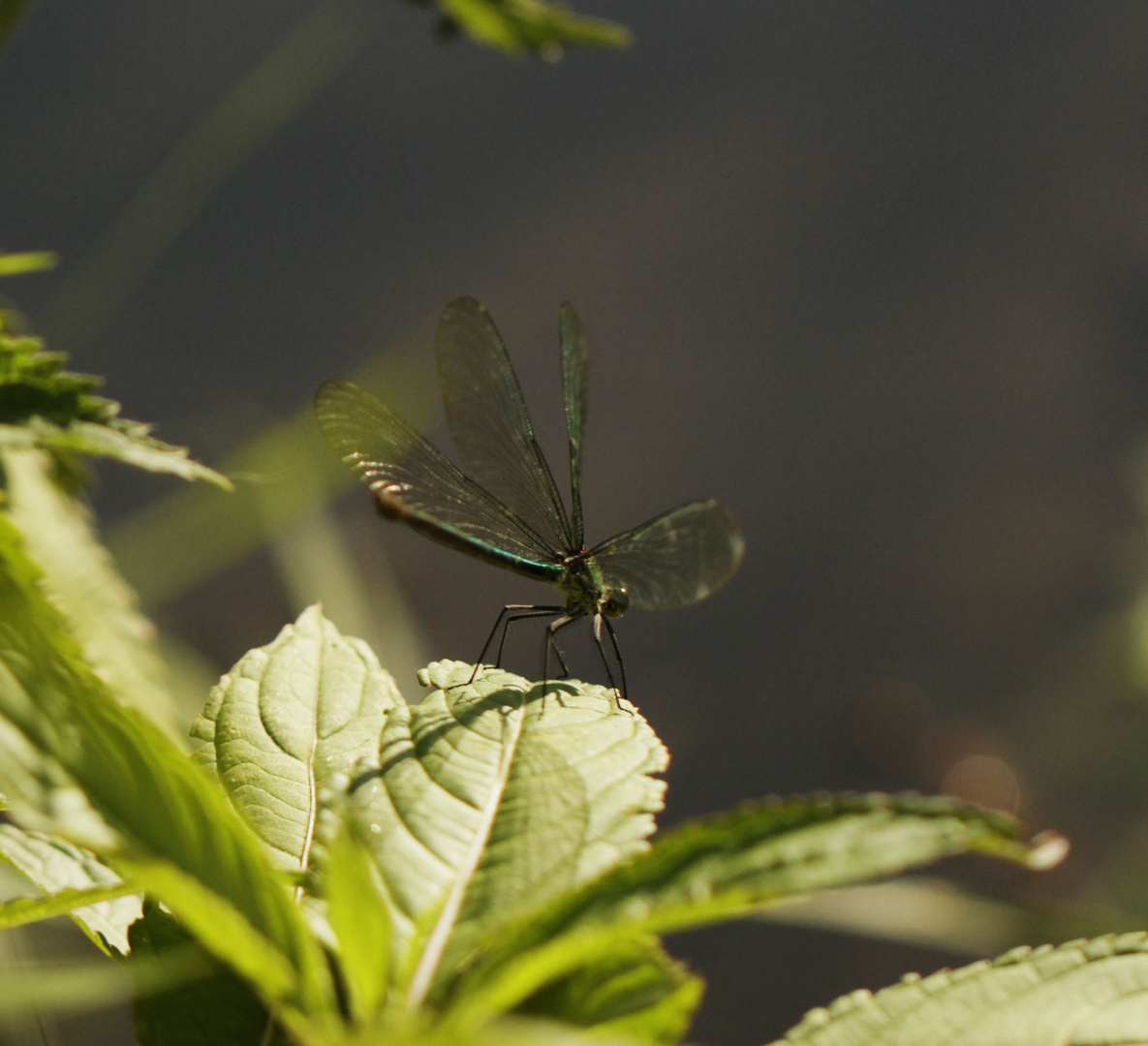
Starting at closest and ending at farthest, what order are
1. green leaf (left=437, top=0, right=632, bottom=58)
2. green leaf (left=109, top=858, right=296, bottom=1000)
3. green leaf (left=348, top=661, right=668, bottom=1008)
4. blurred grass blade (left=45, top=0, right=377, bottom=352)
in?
green leaf (left=109, top=858, right=296, bottom=1000) < green leaf (left=348, top=661, right=668, bottom=1008) < green leaf (left=437, top=0, right=632, bottom=58) < blurred grass blade (left=45, top=0, right=377, bottom=352)

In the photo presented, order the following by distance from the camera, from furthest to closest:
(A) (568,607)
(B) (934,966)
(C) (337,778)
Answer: (B) (934,966), (A) (568,607), (C) (337,778)

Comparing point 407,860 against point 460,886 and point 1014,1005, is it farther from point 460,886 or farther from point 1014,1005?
point 1014,1005

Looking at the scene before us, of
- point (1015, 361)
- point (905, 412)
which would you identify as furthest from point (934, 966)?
point (1015, 361)

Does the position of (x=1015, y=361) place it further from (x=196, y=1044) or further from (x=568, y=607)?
(x=196, y=1044)

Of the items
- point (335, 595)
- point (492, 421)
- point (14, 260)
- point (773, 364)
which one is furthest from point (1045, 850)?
point (773, 364)

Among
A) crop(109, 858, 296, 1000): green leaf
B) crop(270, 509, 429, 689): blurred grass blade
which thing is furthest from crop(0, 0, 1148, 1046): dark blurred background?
crop(109, 858, 296, 1000): green leaf

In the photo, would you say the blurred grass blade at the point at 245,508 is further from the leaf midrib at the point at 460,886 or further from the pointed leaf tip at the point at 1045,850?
the pointed leaf tip at the point at 1045,850

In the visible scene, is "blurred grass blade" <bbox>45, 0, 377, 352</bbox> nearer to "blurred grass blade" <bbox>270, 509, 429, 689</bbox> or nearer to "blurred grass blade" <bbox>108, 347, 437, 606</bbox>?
"blurred grass blade" <bbox>108, 347, 437, 606</bbox>
